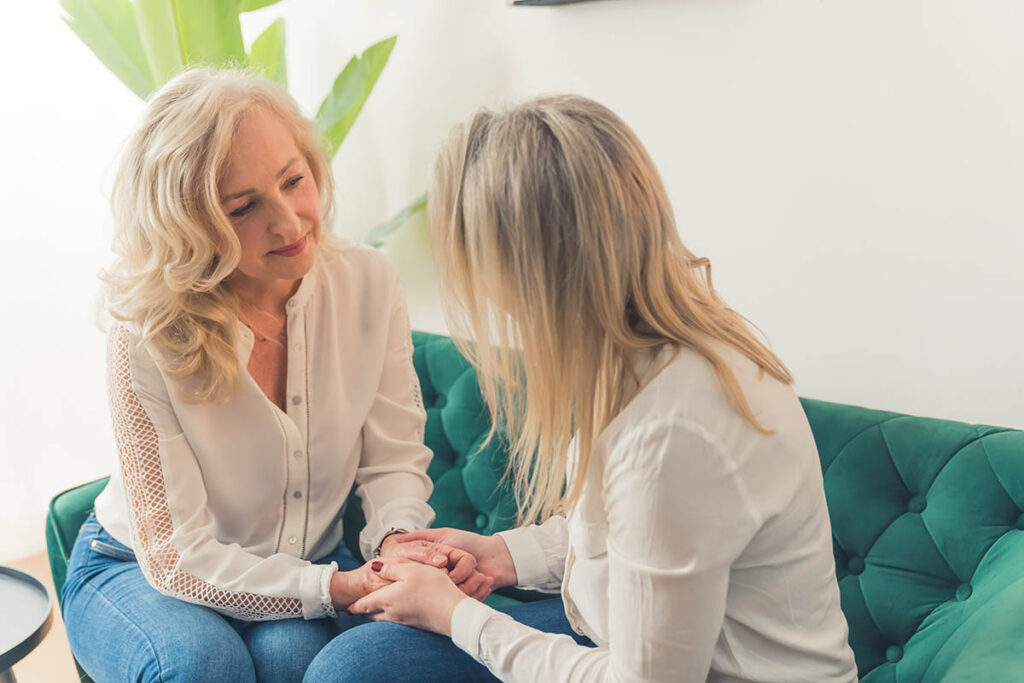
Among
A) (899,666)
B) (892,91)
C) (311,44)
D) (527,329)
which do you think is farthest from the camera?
(311,44)

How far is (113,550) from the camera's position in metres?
1.80

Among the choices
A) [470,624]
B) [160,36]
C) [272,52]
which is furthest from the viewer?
[272,52]

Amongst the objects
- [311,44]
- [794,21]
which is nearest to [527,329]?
[794,21]

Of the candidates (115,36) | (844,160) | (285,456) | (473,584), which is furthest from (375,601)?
(115,36)

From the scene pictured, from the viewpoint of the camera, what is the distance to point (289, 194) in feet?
5.50

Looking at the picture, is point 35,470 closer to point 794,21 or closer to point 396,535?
point 396,535

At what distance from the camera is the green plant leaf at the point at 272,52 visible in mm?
2480

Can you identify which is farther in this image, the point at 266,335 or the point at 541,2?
the point at 541,2

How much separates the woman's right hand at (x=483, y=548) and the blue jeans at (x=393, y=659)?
0.19 metres

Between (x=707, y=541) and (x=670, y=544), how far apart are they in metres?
0.04

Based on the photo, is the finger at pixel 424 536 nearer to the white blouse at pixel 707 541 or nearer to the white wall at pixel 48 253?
the white blouse at pixel 707 541

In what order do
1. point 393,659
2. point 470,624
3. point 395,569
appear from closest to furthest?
point 470,624, point 393,659, point 395,569

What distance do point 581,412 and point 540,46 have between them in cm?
133

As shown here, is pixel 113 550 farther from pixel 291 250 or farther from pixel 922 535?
pixel 922 535
